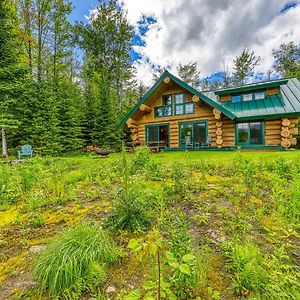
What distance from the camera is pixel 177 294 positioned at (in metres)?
1.56

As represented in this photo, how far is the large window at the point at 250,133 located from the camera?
12.7 meters

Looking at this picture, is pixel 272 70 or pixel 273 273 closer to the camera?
pixel 273 273

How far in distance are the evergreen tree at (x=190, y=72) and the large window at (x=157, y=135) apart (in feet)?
53.6

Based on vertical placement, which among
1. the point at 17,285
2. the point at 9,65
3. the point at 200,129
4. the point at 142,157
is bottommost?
the point at 17,285

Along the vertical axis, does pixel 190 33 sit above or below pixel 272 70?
above

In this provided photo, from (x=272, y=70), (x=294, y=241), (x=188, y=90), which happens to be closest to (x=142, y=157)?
(x=294, y=241)

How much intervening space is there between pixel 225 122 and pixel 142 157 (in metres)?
9.76

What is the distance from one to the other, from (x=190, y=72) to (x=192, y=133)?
18.0 metres

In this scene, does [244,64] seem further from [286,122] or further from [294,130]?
[294,130]

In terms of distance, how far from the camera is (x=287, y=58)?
26953mm

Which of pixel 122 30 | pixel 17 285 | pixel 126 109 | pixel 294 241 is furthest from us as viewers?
pixel 126 109

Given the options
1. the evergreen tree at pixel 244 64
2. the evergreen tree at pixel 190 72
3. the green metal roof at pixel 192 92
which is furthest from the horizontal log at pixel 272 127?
the evergreen tree at pixel 190 72

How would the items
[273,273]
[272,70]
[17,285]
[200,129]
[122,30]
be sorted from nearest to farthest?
[273,273]
[17,285]
[200,129]
[122,30]
[272,70]

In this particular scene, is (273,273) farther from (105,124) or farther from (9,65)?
(105,124)
